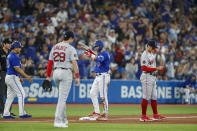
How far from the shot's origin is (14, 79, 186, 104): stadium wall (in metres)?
23.2

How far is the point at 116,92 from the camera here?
24.2 m

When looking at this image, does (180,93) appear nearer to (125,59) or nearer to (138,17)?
(125,59)

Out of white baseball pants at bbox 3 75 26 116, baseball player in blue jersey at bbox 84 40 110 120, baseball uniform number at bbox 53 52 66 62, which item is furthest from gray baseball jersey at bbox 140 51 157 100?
white baseball pants at bbox 3 75 26 116

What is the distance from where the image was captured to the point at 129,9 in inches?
1155

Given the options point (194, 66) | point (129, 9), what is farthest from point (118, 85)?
point (129, 9)

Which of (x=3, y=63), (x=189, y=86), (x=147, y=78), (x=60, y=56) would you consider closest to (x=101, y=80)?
(x=147, y=78)

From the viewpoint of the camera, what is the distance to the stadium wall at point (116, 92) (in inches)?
915

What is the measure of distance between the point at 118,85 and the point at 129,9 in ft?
23.6

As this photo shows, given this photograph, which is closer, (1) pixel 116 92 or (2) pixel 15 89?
(2) pixel 15 89

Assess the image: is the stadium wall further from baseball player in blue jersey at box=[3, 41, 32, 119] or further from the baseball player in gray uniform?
the baseball player in gray uniform

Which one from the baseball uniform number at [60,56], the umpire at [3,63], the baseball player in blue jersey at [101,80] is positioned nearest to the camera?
the baseball uniform number at [60,56]

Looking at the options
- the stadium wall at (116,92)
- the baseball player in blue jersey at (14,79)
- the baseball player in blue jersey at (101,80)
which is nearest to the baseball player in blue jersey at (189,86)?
the stadium wall at (116,92)

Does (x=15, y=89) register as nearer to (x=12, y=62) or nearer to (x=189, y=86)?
(x=12, y=62)

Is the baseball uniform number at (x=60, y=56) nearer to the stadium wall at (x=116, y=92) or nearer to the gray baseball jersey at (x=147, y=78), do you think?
the gray baseball jersey at (x=147, y=78)
